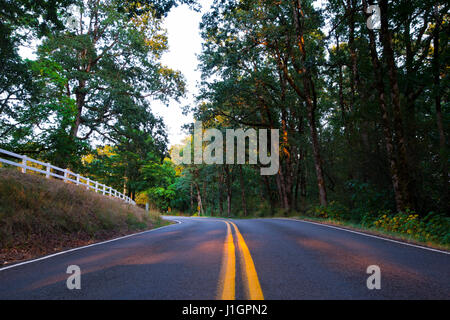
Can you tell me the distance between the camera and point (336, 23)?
18594 mm

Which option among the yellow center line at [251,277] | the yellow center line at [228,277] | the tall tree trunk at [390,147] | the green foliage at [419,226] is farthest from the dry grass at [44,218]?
the tall tree trunk at [390,147]

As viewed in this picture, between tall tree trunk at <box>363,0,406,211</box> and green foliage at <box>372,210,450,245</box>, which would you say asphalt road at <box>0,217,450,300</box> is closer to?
green foliage at <box>372,210,450,245</box>

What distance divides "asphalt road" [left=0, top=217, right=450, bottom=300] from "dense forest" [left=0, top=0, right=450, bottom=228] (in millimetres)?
8490

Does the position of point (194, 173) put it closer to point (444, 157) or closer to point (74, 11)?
point (74, 11)

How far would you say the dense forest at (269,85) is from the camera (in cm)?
1290

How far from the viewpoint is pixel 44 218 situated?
8547 mm

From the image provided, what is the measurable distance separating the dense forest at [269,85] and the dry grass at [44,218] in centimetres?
705

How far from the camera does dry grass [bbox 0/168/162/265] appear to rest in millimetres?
7152

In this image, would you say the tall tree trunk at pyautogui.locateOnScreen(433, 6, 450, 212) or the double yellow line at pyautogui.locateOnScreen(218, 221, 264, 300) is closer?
the double yellow line at pyautogui.locateOnScreen(218, 221, 264, 300)

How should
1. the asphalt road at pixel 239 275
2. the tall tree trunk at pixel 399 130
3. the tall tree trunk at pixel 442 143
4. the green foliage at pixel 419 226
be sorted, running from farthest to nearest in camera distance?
the tall tree trunk at pixel 399 130 < the tall tree trunk at pixel 442 143 < the green foliage at pixel 419 226 < the asphalt road at pixel 239 275

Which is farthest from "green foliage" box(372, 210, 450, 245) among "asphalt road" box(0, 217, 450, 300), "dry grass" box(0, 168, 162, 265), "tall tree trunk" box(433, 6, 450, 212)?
"dry grass" box(0, 168, 162, 265)

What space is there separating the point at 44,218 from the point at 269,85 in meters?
21.5

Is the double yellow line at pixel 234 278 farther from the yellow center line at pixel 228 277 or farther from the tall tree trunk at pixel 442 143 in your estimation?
the tall tree trunk at pixel 442 143
